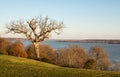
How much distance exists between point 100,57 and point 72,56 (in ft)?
27.9

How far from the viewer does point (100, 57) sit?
255ft

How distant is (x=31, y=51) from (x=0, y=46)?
7824mm

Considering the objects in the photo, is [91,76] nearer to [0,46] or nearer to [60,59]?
[0,46]

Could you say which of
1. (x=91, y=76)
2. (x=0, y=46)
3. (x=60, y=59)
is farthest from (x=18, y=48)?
(x=91, y=76)

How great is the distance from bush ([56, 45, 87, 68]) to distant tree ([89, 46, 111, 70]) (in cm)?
343

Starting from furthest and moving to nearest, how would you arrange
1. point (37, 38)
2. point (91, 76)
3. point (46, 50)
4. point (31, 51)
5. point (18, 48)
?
1. point (46, 50)
2. point (31, 51)
3. point (18, 48)
4. point (37, 38)
5. point (91, 76)

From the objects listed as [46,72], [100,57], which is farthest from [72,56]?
[46,72]

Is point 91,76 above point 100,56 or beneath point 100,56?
above

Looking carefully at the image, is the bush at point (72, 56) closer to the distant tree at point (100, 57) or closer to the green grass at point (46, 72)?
the distant tree at point (100, 57)

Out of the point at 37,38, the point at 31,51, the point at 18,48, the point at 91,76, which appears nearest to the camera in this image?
the point at 91,76

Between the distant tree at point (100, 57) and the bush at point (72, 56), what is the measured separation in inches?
135

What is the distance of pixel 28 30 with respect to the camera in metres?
56.7

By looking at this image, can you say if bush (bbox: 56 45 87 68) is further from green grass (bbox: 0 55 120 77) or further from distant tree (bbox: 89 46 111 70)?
green grass (bbox: 0 55 120 77)

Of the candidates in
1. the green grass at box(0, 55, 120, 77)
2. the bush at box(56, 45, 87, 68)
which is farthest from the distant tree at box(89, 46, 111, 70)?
the green grass at box(0, 55, 120, 77)
